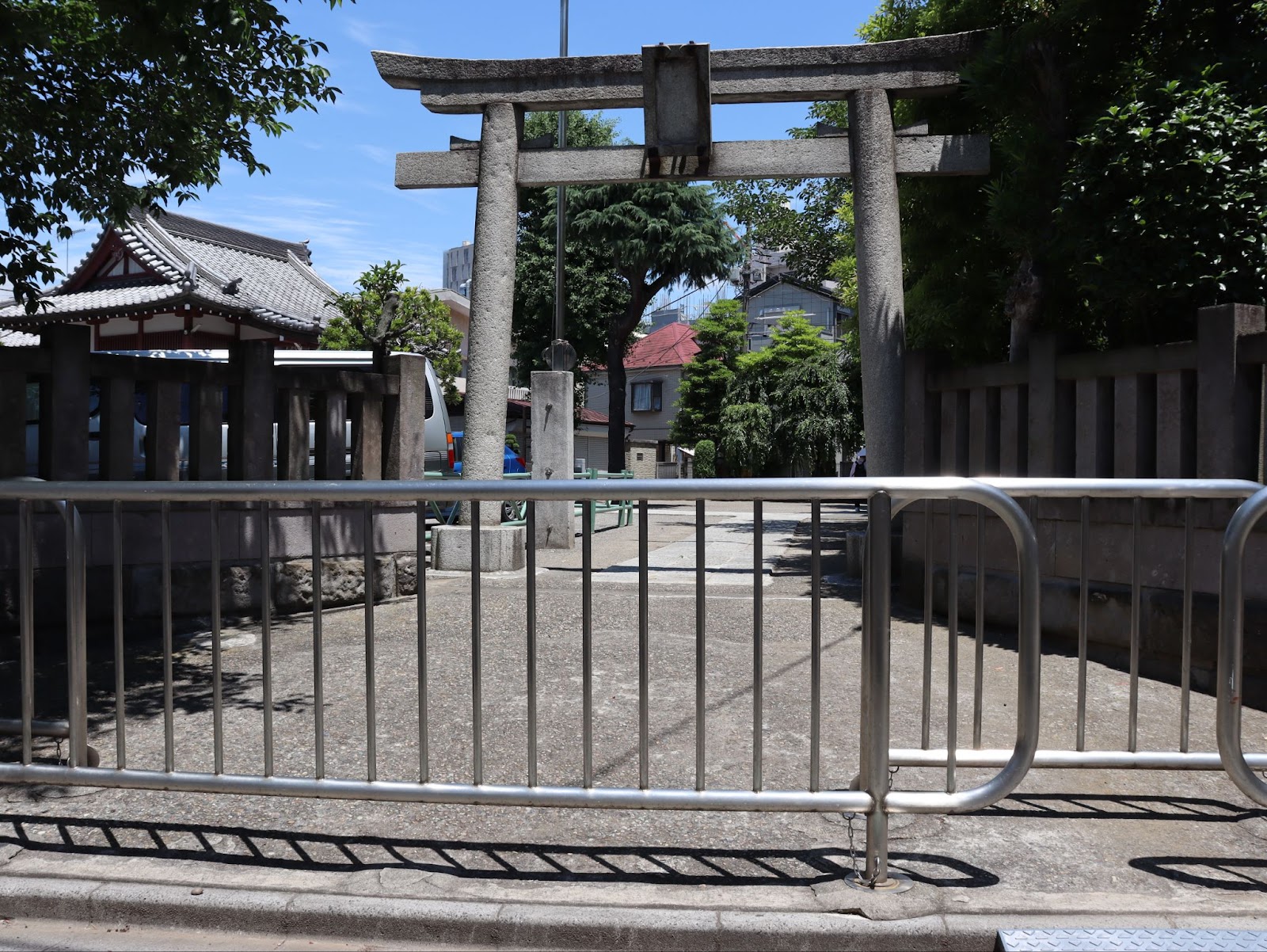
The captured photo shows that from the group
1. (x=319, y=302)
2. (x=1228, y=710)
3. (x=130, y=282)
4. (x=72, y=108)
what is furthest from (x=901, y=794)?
(x=319, y=302)

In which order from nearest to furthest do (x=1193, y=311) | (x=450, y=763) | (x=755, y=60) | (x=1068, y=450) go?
(x=450, y=763), (x=1193, y=311), (x=1068, y=450), (x=755, y=60)

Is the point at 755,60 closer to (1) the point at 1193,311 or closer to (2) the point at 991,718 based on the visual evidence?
(1) the point at 1193,311

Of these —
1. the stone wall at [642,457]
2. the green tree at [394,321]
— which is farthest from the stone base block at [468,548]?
the stone wall at [642,457]

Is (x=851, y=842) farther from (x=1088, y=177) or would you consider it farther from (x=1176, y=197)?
(x=1088, y=177)

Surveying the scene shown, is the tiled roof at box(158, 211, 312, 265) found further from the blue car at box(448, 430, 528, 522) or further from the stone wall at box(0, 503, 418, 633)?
the stone wall at box(0, 503, 418, 633)

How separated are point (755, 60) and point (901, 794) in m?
7.87

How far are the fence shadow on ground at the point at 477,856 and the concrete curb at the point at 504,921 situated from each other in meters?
0.22

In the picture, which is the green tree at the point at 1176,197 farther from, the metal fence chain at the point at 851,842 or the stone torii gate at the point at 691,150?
the metal fence chain at the point at 851,842

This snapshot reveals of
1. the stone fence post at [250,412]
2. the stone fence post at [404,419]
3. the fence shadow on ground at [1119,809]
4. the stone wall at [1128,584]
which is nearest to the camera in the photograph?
the fence shadow on ground at [1119,809]

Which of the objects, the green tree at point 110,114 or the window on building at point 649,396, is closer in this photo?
the green tree at point 110,114

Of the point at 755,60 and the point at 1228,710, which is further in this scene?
the point at 755,60

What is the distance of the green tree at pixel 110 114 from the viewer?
241 inches

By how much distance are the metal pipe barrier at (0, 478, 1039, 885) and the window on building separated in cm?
5435

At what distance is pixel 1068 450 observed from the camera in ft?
21.1
